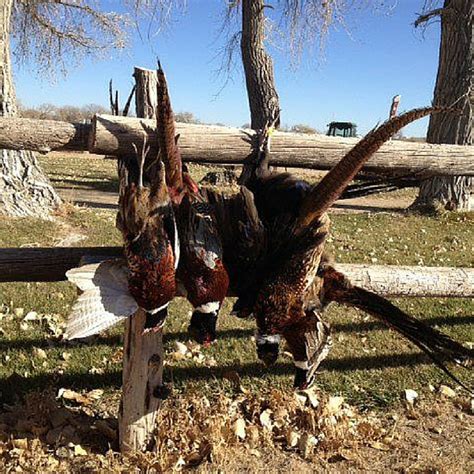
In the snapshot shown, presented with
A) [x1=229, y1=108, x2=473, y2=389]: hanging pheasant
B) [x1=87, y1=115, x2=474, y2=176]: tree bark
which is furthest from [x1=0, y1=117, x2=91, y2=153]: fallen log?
[x1=229, y1=108, x2=473, y2=389]: hanging pheasant

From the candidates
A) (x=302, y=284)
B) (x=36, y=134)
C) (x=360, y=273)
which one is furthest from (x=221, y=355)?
(x=36, y=134)

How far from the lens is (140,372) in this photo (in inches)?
96.2

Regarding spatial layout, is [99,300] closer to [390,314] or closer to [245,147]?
[245,147]

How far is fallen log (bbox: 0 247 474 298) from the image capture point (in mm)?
2574

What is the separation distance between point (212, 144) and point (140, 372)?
1.08 meters

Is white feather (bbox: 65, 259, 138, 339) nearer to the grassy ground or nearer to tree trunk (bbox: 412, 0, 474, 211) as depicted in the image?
the grassy ground

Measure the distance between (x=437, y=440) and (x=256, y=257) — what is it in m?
1.89

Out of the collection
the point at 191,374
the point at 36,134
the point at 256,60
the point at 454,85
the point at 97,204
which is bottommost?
the point at 191,374

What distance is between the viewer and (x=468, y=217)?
30.4 ft

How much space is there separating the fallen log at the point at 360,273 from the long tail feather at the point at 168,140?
45cm

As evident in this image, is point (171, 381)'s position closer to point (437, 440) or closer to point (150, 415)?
point (150, 415)

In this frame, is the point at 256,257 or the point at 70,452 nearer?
the point at 256,257

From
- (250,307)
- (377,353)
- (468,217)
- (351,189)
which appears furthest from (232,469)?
(468,217)

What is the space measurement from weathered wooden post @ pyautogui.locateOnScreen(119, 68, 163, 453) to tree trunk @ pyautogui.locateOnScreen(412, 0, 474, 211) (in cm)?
740
